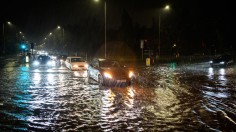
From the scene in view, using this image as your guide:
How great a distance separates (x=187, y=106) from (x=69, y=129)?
198 inches

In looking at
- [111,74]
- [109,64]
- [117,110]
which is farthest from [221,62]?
[117,110]

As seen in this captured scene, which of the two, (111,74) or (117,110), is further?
(111,74)

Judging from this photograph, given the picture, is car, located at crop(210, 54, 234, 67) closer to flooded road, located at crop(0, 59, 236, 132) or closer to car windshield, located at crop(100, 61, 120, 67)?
car windshield, located at crop(100, 61, 120, 67)

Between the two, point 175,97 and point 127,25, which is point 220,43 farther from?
point 175,97

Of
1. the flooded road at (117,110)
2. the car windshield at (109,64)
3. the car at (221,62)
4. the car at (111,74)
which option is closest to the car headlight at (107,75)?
the car at (111,74)

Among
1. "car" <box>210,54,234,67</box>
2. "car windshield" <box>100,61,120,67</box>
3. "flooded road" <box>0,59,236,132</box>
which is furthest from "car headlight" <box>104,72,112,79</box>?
"car" <box>210,54,234,67</box>

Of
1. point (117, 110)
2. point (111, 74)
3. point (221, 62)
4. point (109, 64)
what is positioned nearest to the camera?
point (117, 110)

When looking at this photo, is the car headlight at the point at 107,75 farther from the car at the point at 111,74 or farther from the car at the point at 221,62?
the car at the point at 221,62

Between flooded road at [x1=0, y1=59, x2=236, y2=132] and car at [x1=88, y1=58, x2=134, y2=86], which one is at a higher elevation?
car at [x1=88, y1=58, x2=134, y2=86]

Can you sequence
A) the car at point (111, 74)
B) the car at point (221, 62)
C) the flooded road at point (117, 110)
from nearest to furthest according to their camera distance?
the flooded road at point (117, 110)
the car at point (111, 74)
the car at point (221, 62)

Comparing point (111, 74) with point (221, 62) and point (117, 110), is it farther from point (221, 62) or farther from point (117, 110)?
point (221, 62)

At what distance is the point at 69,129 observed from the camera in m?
8.06

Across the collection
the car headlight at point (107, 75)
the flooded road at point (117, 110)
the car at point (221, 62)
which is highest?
the car at point (221, 62)

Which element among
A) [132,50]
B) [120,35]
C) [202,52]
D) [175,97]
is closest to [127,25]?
[120,35]
